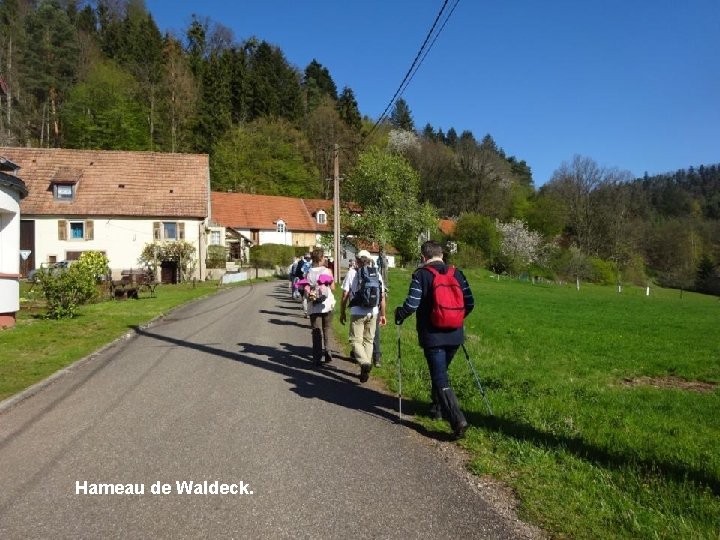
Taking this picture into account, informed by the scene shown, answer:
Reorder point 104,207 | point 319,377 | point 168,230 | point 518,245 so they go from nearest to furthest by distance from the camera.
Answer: point 319,377, point 104,207, point 168,230, point 518,245

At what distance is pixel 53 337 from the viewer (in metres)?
11.9

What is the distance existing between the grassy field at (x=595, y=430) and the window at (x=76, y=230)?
30702 millimetres

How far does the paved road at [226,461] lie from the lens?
3.66m

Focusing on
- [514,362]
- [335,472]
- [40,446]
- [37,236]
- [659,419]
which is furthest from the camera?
[37,236]

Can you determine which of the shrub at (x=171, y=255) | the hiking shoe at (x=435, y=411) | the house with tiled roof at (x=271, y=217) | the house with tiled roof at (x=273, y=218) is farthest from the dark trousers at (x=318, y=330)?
the house with tiled roof at (x=271, y=217)

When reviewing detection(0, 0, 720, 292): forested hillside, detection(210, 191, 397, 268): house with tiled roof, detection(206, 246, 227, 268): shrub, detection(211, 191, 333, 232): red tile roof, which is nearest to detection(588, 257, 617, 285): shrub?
detection(0, 0, 720, 292): forested hillside

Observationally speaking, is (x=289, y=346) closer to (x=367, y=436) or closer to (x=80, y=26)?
(x=367, y=436)

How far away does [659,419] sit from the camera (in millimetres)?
6469

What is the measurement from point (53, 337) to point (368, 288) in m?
8.12

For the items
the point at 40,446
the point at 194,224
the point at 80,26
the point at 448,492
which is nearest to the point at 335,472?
the point at 448,492

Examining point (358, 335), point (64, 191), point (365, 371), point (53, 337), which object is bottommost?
point (53, 337)

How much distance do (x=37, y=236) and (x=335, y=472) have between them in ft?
127

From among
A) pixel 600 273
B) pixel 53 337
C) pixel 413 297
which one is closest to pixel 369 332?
pixel 413 297

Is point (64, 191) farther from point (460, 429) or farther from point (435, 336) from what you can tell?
point (460, 429)
